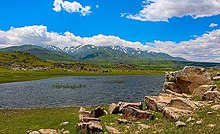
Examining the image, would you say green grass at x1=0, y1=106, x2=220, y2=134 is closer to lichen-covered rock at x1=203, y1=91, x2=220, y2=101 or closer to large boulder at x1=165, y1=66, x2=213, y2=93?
lichen-covered rock at x1=203, y1=91, x2=220, y2=101

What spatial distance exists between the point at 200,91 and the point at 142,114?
53.1 ft

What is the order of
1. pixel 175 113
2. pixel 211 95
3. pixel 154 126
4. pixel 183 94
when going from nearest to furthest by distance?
pixel 154 126
pixel 175 113
pixel 211 95
pixel 183 94

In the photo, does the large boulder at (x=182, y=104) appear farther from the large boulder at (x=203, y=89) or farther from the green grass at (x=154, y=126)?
the large boulder at (x=203, y=89)

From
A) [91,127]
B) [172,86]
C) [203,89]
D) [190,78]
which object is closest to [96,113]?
[91,127]

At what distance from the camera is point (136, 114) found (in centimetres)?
3469

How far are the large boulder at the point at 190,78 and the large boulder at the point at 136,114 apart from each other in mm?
19865

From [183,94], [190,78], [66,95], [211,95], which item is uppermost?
[190,78]

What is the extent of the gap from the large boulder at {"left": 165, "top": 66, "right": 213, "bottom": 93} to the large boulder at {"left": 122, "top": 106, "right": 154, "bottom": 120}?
1986 cm

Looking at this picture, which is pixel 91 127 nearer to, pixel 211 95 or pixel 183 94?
pixel 211 95

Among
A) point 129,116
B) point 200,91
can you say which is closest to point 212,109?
point 129,116

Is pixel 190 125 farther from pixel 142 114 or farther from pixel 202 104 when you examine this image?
pixel 202 104

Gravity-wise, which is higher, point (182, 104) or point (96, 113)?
point (182, 104)

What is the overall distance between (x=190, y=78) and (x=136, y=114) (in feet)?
72.5

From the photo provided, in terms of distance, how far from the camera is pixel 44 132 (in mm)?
31156
